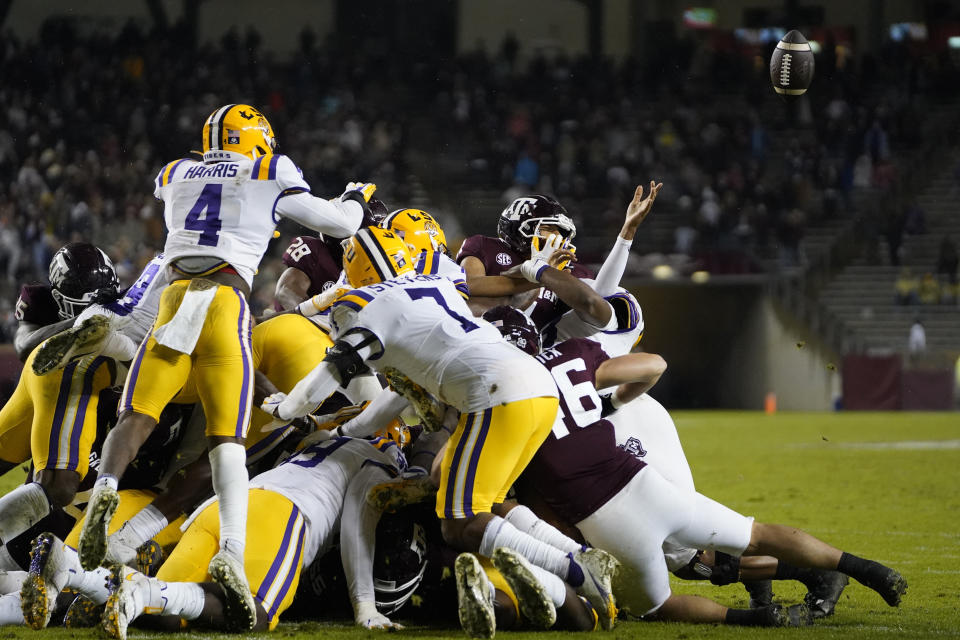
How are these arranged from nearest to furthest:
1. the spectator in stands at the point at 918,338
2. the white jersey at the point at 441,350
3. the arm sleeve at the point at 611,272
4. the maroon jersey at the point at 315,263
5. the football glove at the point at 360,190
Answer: the white jersey at the point at 441,350
the football glove at the point at 360,190
the arm sleeve at the point at 611,272
the maroon jersey at the point at 315,263
the spectator in stands at the point at 918,338

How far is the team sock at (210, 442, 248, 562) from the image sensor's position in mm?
3979

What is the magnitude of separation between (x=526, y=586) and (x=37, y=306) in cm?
282

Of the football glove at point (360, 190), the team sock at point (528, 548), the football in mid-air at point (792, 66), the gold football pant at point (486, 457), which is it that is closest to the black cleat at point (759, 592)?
the team sock at point (528, 548)

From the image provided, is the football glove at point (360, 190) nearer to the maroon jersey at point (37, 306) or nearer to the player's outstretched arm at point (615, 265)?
the player's outstretched arm at point (615, 265)

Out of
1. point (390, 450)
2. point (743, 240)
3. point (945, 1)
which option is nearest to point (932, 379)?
point (743, 240)

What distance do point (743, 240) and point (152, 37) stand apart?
11546mm

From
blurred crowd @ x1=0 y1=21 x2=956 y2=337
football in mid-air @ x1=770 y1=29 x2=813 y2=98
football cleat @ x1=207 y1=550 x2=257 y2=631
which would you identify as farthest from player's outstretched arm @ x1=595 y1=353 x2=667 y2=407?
blurred crowd @ x1=0 y1=21 x2=956 y2=337

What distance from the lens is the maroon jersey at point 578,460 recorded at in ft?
13.8

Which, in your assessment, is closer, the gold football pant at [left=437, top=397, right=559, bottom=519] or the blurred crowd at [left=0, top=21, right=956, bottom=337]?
the gold football pant at [left=437, top=397, right=559, bottom=519]

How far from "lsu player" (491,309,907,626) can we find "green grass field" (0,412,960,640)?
109mm

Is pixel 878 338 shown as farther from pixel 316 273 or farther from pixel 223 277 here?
pixel 223 277

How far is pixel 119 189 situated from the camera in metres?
19.6

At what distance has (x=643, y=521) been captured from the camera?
4129 mm

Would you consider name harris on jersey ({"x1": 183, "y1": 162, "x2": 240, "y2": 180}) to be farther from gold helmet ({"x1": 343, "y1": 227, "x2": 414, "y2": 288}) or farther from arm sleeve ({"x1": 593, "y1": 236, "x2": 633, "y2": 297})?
arm sleeve ({"x1": 593, "y1": 236, "x2": 633, "y2": 297})
